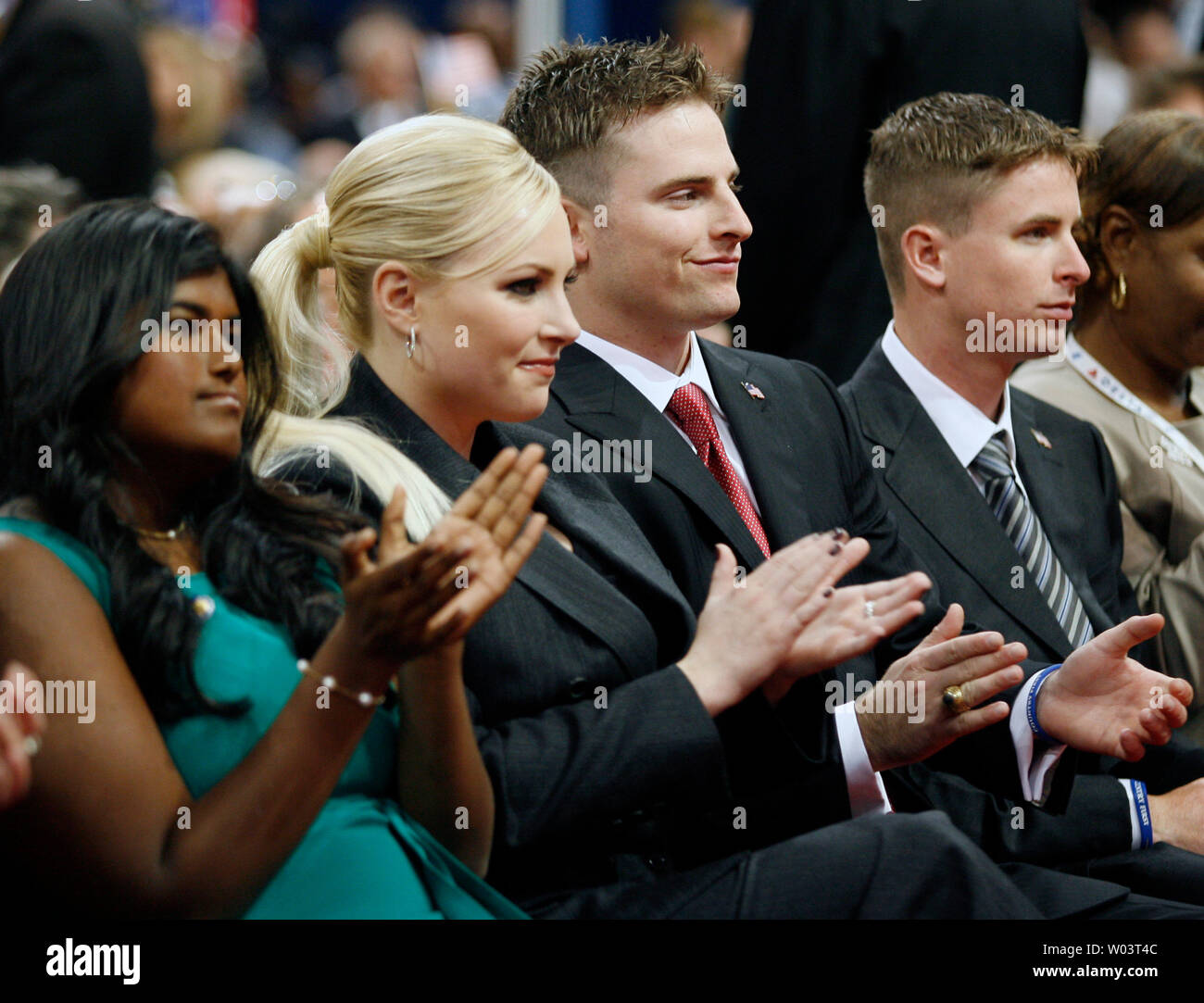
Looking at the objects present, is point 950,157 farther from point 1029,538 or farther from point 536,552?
point 536,552

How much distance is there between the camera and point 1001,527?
3006 millimetres

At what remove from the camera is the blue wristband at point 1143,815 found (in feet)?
9.04

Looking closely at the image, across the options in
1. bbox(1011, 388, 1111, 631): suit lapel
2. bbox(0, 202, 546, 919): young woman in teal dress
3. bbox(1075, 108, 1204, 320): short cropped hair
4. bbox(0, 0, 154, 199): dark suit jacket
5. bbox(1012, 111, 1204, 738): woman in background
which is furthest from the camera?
bbox(0, 0, 154, 199): dark suit jacket

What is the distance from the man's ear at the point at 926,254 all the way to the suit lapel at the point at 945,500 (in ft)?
0.70

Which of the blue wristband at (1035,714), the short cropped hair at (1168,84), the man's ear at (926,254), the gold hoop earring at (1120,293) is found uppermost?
the short cropped hair at (1168,84)

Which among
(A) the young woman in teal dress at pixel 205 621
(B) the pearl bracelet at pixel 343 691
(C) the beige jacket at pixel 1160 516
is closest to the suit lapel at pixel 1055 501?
(C) the beige jacket at pixel 1160 516

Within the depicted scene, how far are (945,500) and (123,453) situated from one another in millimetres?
1624

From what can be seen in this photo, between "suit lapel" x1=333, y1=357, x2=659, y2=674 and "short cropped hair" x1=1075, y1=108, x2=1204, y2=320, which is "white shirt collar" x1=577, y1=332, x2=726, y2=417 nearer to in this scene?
"suit lapel" x1=333, y1=357, x2=659, y2=674

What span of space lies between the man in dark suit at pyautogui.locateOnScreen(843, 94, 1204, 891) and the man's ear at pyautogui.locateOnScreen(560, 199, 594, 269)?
63 cm

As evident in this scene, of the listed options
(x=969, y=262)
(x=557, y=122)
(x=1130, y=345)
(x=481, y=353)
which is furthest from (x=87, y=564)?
(x=1130, y=345)

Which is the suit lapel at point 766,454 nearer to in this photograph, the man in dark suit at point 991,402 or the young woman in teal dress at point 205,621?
the man in dark suit at point 991,402

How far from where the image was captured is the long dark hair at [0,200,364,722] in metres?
1.87

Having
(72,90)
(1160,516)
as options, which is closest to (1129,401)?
(1160,516)

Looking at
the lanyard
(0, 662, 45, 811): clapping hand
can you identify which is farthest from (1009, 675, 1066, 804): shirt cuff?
(0, 662, 45, 811): clapping hand
